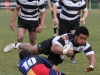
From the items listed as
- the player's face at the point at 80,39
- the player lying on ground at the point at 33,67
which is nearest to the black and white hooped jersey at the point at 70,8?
the player's face at the point at 80,39

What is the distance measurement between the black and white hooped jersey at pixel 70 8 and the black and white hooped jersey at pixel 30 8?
0.49 m

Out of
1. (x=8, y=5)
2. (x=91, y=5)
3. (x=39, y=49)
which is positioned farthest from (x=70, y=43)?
(x=91, y=5)

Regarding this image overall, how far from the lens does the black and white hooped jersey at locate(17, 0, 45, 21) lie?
363 inches

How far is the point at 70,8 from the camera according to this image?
9.45 m

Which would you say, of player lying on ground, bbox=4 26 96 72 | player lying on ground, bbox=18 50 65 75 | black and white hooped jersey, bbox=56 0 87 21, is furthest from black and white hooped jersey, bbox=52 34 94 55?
black and white hooped jersey, bbox=56 0 87 21

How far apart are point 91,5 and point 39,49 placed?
38820 mm

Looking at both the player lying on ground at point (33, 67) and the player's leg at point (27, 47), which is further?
the player's leg at point (27, 47)

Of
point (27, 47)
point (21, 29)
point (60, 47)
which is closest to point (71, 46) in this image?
point (60, 47)

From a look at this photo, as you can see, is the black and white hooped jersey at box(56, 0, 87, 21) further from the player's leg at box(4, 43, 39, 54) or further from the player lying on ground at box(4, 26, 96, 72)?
the player lying on ground at box(4, 26, 96, 72)

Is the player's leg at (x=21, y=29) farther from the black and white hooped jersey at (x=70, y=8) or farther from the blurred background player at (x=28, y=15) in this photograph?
the black and white hooped jersey at (x=70, y=8)

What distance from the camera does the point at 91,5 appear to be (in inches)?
1796

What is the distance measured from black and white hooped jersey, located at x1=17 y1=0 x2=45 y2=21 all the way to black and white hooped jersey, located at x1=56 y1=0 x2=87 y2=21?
0.49 m

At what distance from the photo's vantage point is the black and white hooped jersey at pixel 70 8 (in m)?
→ 9.39

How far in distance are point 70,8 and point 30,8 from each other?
967mm
